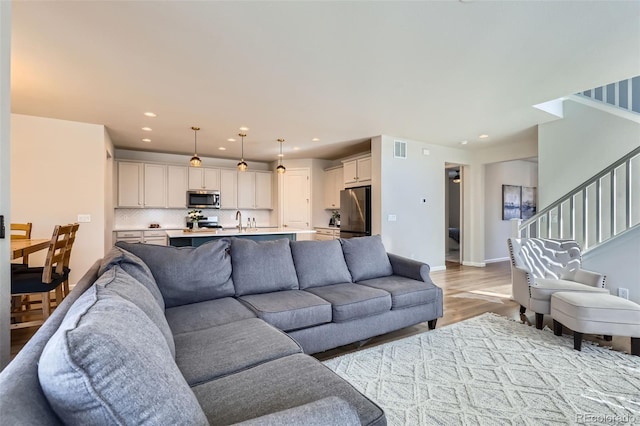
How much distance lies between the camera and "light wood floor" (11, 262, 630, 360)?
2666mm

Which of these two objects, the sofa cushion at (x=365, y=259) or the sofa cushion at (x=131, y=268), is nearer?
the sofa cushion at (x=131, y=268)

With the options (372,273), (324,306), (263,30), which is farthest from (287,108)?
(324,306)

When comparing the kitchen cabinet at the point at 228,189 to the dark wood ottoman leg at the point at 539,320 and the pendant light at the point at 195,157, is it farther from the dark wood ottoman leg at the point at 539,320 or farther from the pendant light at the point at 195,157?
the dark wood ottoman leg at the point at 539,320

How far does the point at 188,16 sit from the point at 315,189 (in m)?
5.22

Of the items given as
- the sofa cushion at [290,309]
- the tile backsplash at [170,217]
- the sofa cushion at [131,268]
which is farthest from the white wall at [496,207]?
the sofa cushion at [131,268]

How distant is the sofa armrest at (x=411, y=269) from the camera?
3.02 meters

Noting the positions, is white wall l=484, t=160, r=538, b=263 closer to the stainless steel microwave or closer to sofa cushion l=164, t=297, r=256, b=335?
the stainless steel microwave

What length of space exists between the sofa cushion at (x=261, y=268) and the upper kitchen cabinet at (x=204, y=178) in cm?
449

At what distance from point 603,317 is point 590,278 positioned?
94cm

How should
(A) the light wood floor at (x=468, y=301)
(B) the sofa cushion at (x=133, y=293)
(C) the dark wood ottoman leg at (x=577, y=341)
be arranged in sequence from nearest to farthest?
(B) the sofa cushion at (x=133, y=293)
(C) the dark wood ottoman leg at (x=577, y=341)
(A) the light wood floor at (x=468, y=301)

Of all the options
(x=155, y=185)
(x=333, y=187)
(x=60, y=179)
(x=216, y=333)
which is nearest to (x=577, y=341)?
(x=216, y=333)

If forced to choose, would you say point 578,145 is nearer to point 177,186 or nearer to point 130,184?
point 177,186

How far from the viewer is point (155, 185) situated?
6219 millimetres

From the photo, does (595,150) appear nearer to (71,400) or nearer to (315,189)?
(315,189)
